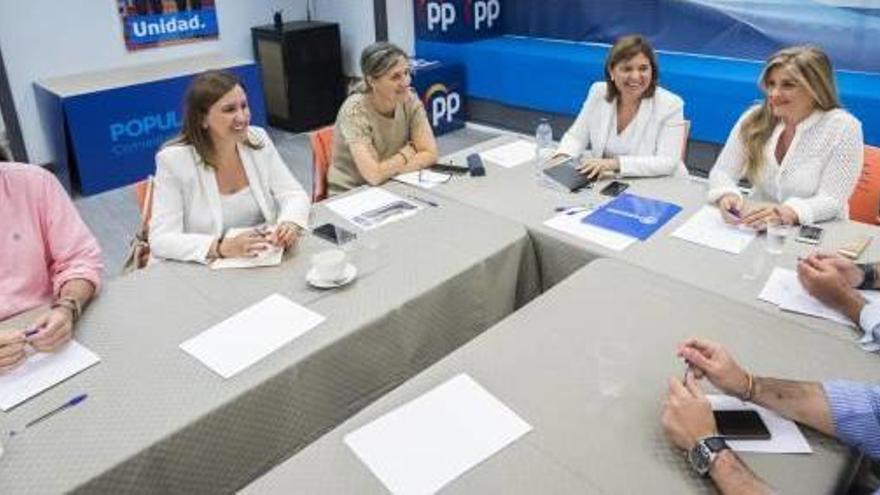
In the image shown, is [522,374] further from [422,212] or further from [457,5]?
[457,5]

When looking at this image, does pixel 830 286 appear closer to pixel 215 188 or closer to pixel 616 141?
pixel 616 141

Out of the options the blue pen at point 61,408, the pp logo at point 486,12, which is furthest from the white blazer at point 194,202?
the pp logo at point 486,12

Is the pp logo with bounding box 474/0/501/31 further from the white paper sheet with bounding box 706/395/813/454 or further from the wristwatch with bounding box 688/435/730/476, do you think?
the wristwatch with bounding box 688/435/730/476

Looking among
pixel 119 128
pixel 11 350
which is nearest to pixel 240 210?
pixel 11 350

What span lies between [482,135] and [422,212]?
3149 mm

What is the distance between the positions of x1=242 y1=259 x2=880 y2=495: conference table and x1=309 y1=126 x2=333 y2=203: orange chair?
1.32m

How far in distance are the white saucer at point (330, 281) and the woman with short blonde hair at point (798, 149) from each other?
115 cm

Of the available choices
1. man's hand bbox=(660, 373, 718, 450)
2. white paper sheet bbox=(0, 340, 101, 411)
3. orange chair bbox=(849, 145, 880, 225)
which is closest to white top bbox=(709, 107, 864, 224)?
orange chair bbox=(849, 145, 880, 225)

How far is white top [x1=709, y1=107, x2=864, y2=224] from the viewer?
6.73 ft

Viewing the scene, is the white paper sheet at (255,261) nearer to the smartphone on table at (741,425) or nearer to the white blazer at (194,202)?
the white blazer at (194,202)

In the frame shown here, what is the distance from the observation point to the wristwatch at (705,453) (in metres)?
1.09

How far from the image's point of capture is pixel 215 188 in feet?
6.86

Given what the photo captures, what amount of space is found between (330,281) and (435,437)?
0.64 meters

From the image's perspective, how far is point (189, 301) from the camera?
169 centimetres
